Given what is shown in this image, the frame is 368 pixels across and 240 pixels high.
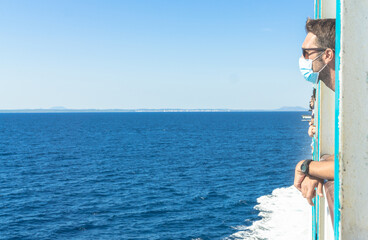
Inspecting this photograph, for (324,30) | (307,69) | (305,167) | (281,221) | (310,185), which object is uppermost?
(324,30)

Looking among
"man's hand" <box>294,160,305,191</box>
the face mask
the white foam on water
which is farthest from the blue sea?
the face mask

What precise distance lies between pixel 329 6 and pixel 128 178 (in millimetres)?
43616

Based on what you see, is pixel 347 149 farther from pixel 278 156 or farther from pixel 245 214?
pixel 278 156

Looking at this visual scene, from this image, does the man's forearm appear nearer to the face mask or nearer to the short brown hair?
the face mask

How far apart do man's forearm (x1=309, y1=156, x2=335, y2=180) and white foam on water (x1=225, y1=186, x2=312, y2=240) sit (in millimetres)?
21111

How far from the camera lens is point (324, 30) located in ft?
7.19

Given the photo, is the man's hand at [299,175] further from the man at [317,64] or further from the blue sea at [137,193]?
the blue sea at [137,193]

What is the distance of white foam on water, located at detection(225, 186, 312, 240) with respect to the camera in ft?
76.2

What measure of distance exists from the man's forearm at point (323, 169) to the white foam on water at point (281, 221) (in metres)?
21.1

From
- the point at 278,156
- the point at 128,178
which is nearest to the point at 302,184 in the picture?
Result: the point at 128,178

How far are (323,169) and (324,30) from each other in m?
0.86

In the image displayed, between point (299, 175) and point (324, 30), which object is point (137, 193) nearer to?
point (299, 175)

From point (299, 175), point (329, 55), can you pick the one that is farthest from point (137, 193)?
point (329, 55)

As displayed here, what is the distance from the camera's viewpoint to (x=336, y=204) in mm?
1402
